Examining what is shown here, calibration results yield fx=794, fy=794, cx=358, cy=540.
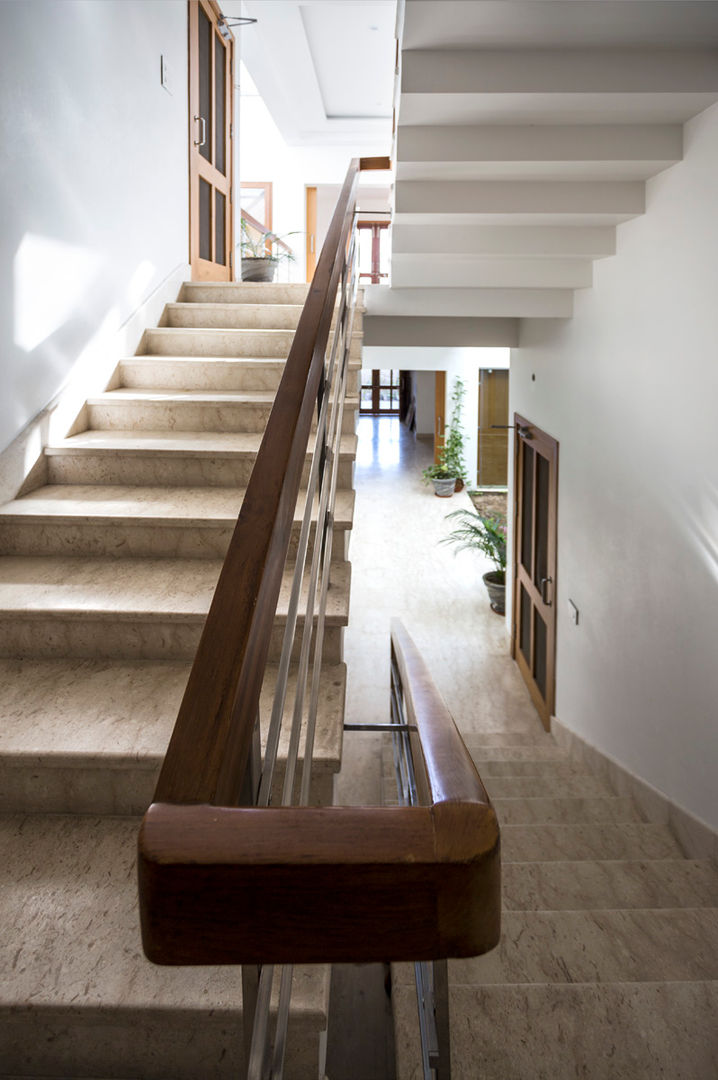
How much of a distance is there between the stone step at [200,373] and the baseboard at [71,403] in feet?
0.35

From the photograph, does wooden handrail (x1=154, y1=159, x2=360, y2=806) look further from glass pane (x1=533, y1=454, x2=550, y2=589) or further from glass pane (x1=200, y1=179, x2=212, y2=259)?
glass pane (x1=200, y1=179, x2=212, y2=259)

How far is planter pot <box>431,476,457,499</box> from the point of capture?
1159cm

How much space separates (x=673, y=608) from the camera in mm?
2971

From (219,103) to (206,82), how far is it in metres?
0.37

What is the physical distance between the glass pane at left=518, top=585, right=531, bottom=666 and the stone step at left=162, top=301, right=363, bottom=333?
8.70ft

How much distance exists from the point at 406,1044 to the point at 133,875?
64 centimetres

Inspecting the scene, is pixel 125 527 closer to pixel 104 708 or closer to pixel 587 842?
pixel 104 708

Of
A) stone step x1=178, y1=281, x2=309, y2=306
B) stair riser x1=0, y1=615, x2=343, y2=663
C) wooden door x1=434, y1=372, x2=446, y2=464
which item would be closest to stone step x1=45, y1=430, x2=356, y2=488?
stair riser x1=0, y1=615, x2=343, y2=663

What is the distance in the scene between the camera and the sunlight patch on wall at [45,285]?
2.73 metres

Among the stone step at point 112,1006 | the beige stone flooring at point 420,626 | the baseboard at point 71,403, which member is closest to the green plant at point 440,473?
the beige stone flooring at point 420,626

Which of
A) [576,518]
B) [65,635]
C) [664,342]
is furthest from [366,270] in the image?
[65,635]

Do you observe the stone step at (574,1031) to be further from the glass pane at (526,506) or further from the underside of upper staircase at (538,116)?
the glass pane at (526,506)

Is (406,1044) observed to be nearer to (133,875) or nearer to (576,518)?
(133,875)

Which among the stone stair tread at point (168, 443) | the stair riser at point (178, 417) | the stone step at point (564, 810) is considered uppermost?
the stair riser at point (178, 417)
